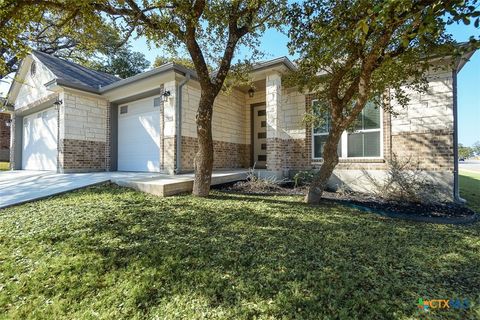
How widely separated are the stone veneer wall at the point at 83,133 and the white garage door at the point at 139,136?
1.95 feet

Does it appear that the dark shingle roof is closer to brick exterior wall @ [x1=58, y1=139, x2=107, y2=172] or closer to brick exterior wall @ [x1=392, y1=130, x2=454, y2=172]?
brick exterior wall @ [x1=58, y1=139, x2=107, y2=172]

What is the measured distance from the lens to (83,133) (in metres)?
9.09

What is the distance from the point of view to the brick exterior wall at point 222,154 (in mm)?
7696

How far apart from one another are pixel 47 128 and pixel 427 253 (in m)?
12.6

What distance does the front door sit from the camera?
9.89m

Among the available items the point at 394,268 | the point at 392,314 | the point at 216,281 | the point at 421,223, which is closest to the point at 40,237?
the point at 216,281

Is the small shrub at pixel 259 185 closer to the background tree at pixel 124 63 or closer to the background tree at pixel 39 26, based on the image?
the background tree at pixel 39 26

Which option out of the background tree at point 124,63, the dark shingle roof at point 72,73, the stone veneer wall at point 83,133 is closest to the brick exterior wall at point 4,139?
the background tree at point 124,63

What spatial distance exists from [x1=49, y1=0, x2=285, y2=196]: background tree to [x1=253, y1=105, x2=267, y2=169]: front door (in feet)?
14.8

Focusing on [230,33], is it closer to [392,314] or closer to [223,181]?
[223,181]

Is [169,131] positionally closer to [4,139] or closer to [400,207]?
[400,207]

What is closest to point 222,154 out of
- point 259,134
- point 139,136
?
point 259,134

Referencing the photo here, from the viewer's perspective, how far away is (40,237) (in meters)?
3.08

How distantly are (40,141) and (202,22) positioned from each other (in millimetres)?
9335
